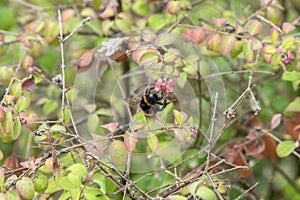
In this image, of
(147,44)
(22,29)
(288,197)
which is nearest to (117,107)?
(147,44)

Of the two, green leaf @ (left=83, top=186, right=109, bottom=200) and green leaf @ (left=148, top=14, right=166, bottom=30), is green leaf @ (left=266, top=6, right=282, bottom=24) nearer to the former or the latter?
green leaf @ (left=148, top=14, right=166, bottom=30)

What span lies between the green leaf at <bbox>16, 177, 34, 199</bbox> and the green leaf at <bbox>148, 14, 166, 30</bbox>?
0.65 metres

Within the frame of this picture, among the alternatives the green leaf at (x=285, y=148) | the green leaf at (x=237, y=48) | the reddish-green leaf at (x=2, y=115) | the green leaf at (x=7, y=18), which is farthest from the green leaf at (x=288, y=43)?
the green leaf at (x=7, y=18)

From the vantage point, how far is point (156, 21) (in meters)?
1.62

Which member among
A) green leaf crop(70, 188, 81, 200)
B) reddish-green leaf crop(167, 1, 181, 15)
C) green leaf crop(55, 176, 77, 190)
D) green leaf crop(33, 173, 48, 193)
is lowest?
green leaf crop(70, 188, 81, 200)

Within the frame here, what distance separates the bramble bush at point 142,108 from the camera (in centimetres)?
117

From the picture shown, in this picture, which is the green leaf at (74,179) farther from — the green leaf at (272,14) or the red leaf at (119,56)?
the green leaf at (272,14)

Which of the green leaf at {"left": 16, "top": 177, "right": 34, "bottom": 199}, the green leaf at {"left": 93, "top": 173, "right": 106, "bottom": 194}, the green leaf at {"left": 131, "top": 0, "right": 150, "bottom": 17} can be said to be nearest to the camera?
the green leaf at {"left": 16, "top": 177, "right": 34, "bottom": 199}

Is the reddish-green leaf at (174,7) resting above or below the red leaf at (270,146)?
above

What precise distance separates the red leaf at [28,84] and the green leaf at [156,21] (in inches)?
16.4

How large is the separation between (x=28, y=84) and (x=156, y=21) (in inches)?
18.5

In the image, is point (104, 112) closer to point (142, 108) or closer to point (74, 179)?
point (142, 108)

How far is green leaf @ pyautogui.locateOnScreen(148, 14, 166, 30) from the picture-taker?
5.22 ft

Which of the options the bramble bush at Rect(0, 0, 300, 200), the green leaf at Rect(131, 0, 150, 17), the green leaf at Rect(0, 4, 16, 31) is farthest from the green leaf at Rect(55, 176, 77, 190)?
the green leaf at Rect(0, 4, 16, 31)
